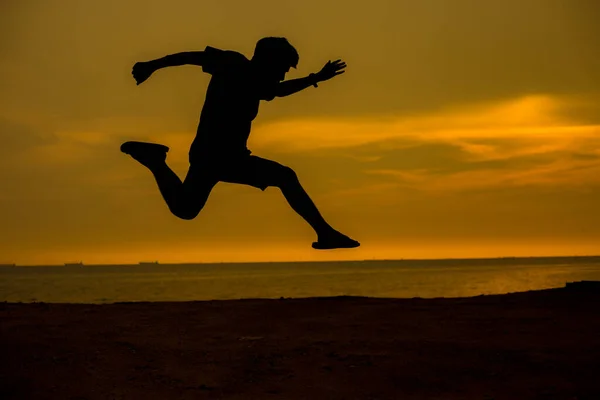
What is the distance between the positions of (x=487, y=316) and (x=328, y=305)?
384 cm

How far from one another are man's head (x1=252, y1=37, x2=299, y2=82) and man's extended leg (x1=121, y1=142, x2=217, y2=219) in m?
1.12

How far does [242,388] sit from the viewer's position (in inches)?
593

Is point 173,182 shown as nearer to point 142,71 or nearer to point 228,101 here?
point 228,101

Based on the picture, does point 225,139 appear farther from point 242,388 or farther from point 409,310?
point 409,310

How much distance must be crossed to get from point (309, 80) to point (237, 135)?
32.2 inches

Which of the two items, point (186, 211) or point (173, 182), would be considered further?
point (173, 182)

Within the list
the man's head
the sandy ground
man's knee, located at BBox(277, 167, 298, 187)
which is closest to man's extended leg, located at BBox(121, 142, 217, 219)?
man's knee, located at BBox(277, 167, 298, 187)

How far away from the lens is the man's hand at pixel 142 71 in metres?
7.67

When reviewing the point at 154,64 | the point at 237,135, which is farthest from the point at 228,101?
the point at 154,64

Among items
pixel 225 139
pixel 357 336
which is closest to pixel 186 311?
pixel 357 336

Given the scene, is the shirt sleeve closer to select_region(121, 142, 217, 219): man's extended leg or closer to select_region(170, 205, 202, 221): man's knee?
select_region(121, 142, 217, 219): man's extended leg

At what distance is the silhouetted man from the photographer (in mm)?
7922

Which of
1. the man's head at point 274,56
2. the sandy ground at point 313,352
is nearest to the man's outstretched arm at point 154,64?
the man's head at point 274,56

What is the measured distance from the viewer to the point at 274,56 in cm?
777
